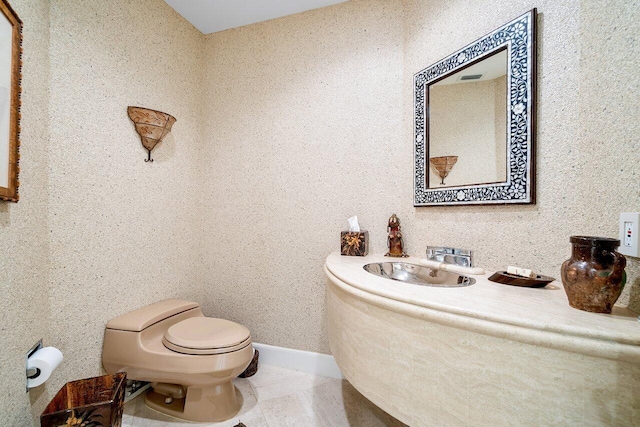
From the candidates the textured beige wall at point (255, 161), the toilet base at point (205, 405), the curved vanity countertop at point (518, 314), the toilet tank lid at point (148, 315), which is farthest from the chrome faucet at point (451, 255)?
the toilet tank lid at point (148, 315)

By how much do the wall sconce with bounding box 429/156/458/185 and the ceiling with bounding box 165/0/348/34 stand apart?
1272 millimetres

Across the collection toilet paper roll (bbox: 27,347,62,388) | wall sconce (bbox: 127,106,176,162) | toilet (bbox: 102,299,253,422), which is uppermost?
wall sconce (bbox: 127,106,176,162)

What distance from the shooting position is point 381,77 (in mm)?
1657

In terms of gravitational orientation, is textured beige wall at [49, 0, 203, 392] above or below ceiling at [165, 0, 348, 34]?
below

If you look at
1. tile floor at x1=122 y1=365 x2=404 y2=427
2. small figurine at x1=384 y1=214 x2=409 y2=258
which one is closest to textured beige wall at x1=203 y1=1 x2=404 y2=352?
small figurine at x1=384 y1=214 x2=409 y2=258

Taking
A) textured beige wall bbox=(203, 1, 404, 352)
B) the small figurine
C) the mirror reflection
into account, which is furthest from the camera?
textured beige wall bbox=(203, 1, 404, 352)

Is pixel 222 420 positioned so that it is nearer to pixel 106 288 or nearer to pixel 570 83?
pixel 106 288

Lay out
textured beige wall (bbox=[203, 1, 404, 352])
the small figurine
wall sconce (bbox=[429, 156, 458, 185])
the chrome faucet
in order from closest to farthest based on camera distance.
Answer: the chrome faucet → wall sconce (bbox=[429, 156, 458, 185]) → the small figurine → textured beige wall (bbox=[203, 1, 404, 352])

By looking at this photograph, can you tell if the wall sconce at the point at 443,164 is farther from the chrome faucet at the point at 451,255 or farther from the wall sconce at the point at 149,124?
the wall sconce at the point at 149,124

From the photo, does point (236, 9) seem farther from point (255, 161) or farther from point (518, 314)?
point (518, 314)

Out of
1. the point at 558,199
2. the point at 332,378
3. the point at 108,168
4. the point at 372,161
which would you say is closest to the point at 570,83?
the point at 558,199

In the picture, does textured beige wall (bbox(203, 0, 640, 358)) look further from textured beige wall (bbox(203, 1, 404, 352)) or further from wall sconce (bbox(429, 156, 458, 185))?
wall sconce (bbox(429, 156, 458, 185))

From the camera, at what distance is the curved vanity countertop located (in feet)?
1.66

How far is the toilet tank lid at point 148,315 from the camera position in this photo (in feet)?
4.50
